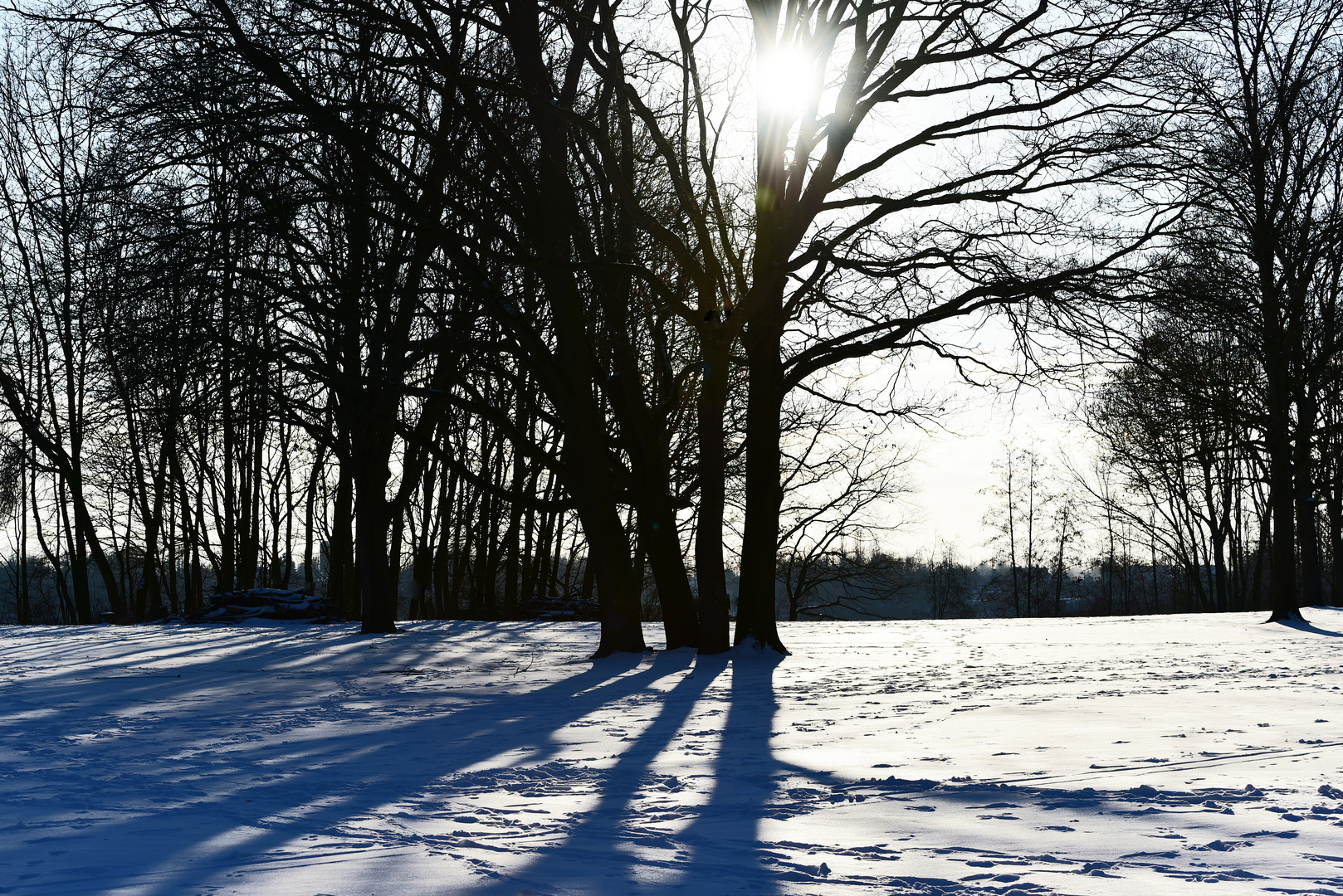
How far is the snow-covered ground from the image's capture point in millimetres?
3680

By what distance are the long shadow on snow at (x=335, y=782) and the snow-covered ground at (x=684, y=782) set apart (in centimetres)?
3

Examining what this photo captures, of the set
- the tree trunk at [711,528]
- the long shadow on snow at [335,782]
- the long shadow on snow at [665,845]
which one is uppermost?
the tree trunk at [711,528]

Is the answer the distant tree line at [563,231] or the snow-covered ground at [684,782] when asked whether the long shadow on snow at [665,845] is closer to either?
the snow-covered ground at [684,782]

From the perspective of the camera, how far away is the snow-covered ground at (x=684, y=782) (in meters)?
3.68

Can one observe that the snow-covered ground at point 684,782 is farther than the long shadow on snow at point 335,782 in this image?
No

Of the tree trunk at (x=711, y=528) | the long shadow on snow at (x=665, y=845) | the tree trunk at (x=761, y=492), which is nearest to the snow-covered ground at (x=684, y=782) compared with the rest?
the long shadow on snow at (x=665, y=845)

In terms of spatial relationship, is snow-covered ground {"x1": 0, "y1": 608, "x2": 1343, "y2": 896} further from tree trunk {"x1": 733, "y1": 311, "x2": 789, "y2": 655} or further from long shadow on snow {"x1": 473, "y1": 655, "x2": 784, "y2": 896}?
tree trunk {"x1": 733, "y1": 311, "x2": 789, "y2": 655}

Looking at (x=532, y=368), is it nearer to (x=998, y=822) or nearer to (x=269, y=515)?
(x=998, y=822)

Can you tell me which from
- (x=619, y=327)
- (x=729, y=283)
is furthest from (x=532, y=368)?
(x=729, y=283)

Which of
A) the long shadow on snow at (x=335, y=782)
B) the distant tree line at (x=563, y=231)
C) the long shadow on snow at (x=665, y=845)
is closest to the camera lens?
the long shadow on snow at (x=665, y=845)

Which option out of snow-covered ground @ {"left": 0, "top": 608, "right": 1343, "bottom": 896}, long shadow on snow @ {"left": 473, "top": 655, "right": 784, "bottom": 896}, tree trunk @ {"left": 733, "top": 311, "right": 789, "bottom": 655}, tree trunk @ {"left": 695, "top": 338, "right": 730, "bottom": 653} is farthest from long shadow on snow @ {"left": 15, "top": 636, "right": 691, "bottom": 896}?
tree trunk @ {"left": 733, "top": 311, "right": 789, "bottom": 655}

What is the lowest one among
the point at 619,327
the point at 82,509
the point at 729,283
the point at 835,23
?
the point at 82,509

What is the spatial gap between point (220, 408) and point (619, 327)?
550 centimetres

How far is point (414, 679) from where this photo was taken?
1149cm
